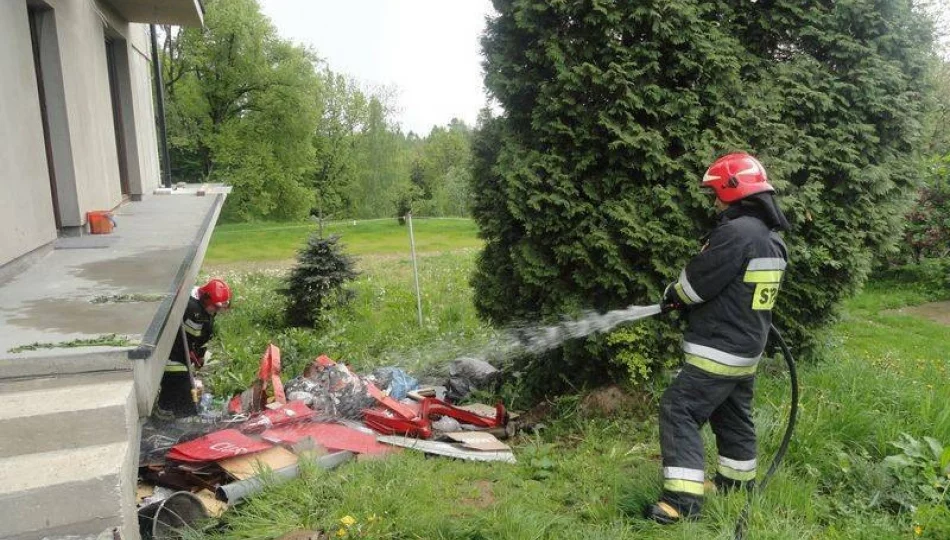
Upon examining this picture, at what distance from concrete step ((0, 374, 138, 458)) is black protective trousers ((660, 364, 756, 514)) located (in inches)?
111

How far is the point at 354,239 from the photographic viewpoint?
2697 centimetres

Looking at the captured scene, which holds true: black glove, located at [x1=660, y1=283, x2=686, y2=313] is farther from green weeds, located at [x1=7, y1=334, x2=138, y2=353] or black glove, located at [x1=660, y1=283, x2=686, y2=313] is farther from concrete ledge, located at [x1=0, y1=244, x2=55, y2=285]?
concrete ledge, located at [x1=0, y1=244, x2=55, y2=285]

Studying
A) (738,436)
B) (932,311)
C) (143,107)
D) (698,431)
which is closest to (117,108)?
(143,107)

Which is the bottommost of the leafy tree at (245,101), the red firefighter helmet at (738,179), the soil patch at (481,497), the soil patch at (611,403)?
the soil patch at (481,497)

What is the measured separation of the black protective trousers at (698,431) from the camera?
11.4 feet

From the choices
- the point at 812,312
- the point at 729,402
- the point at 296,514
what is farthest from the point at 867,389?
the point at 296,514

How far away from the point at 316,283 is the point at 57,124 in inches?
163

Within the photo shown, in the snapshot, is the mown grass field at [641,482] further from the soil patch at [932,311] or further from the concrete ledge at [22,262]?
the soil patch at [932,311]

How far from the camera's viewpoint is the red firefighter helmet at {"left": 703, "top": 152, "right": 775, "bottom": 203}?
11.7 feet

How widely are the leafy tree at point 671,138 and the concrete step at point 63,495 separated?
3378mm

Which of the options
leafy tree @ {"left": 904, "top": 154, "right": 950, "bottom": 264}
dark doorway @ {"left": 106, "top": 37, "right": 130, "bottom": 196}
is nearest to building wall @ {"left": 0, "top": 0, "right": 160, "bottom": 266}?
dark doorway @ {"left": 106, "top": 37, "right": 130, "bottom": 196}

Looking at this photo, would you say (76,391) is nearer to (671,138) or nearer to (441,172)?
(671,138)

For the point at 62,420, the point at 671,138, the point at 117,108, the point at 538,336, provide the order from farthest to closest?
1. the point at 117,108
2. the point at 538,336
3. the point at 671,138
4. the point at 62,420

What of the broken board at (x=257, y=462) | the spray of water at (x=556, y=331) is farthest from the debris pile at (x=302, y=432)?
the spray of water at (x=556, y=331)
